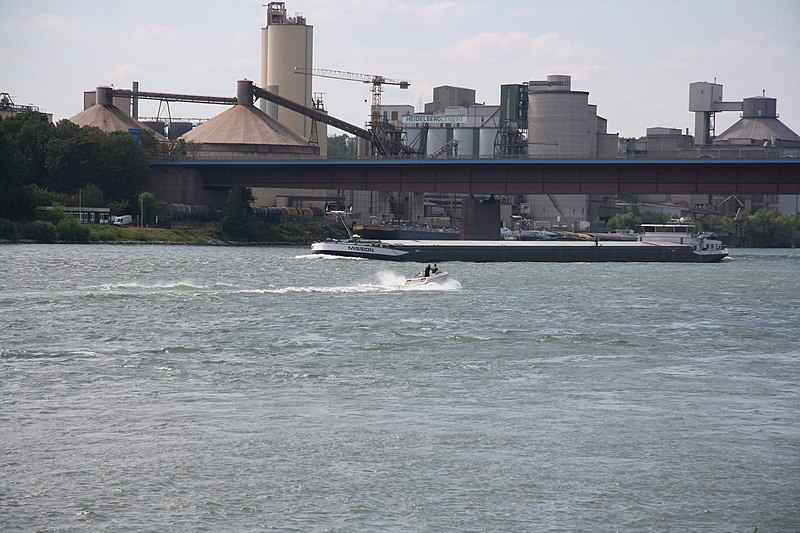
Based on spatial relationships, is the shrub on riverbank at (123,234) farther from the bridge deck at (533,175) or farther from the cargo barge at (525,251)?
the cargo barge at (525,251)

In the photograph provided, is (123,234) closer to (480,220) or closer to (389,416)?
→ (480,220)

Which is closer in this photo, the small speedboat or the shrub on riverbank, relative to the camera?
the small speedboat

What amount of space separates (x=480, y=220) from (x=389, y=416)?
449 ft

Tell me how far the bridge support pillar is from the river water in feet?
319

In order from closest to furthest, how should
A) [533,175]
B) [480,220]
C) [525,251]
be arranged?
[525,251] < [533,175] < [480,220]

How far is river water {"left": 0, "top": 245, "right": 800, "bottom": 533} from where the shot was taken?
29.2 meters

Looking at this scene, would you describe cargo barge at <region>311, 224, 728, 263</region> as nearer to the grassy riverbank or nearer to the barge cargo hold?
the barge cargo hold

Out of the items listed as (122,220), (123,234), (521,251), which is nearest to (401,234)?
(122,220)

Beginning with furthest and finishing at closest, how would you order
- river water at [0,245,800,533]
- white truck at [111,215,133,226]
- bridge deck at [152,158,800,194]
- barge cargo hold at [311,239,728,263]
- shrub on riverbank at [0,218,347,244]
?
white truck at [111,215,133,226], bridge deck at [152,158,800,194], shrub on riverbank at [0,218,347,244], barge cargo hold at [311,239,728,263], river water at [0,245,800,533]

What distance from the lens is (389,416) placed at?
126 ft

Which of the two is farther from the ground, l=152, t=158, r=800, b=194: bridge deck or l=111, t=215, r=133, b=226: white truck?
l=152, t=158, r=800, b=194: bridge deck

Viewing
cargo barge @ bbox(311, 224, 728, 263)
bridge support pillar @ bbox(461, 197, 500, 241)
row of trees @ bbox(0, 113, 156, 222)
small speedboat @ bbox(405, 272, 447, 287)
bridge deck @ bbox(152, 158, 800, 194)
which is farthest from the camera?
bridge support pillar @ bbox(461, 197, 500, 241)

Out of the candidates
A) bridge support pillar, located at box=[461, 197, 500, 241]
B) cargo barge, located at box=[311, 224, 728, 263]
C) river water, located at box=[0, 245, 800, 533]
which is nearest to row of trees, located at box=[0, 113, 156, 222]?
cargo barge, located at box=[311, 224, 728, 263]

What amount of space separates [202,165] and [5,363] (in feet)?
441
